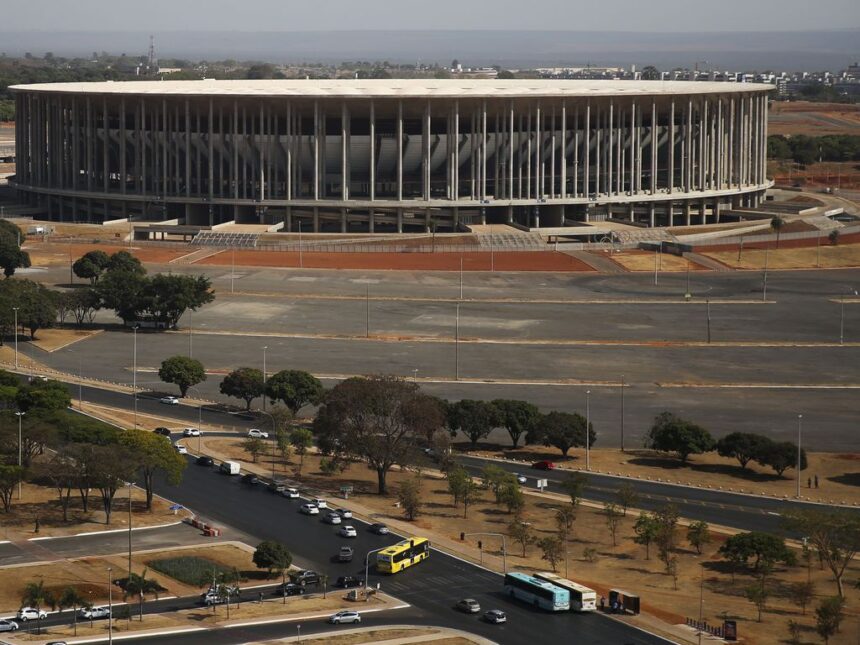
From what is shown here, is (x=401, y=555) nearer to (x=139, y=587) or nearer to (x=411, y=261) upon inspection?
(x=139, y=587)

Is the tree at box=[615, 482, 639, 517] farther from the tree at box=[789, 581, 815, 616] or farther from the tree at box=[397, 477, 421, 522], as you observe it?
the tree at box=[789, 581, 815, 616]

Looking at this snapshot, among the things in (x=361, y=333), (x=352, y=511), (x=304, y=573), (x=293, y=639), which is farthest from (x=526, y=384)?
(x=293, y=639)

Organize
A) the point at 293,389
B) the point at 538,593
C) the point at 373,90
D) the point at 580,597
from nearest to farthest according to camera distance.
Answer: the point at 580,597, the point at 538,593, the point at 293,389, the point at 373,90

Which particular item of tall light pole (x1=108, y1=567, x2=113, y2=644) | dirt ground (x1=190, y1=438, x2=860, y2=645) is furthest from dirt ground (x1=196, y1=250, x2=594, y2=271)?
tall light pole (x1=108, y1=567, x2=113, y2=644)

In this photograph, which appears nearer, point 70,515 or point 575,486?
point 70,515

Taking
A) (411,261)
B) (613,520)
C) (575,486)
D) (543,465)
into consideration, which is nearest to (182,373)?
(543,465)
